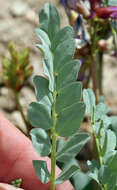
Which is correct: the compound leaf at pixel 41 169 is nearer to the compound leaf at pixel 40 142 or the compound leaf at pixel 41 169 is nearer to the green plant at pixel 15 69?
the compound leaf at pixel 40 142

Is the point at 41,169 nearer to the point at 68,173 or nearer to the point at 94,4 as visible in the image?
the point at 68,173

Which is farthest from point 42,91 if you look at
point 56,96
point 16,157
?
point 16,157

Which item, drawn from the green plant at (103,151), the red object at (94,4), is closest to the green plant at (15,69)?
the red object at (94,4)

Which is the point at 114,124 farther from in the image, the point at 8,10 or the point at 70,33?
the point at 8,10

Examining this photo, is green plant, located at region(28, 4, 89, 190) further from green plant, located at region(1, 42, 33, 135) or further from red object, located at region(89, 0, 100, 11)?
green plant, located at region(1, 42, 33, 135)

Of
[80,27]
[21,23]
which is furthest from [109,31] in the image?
[21,23]
